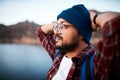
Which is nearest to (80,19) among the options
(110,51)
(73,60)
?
(73,60)

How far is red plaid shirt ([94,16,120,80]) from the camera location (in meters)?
0.77

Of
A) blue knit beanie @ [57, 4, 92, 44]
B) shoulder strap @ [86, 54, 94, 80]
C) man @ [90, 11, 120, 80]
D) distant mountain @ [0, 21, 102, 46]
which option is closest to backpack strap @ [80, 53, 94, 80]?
shoulder strap @ [86, 54, 94, 80]

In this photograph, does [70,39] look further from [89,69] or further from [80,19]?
[89,69]

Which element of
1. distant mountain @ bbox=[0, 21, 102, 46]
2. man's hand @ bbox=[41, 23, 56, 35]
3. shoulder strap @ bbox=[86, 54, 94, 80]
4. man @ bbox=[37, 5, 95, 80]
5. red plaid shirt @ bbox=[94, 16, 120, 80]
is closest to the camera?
red plaid shirt @ bbox=[94, 16, 120, 80]

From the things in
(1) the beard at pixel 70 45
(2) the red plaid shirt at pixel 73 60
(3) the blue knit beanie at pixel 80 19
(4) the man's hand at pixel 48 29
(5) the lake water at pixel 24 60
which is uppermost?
(3) the blue knit beanie at pixel 80 19

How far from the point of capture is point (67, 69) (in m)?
1.21

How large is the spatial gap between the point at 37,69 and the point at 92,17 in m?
1.98

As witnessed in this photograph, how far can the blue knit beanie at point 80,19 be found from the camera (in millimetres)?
1255

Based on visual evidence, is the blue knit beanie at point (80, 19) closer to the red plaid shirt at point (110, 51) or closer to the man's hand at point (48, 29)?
the man's hand at point (48, 29)

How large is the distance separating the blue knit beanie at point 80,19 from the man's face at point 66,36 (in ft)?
0.09

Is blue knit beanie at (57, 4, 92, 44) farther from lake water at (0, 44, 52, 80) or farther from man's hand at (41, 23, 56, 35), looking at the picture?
lake water at (0, 44, 52, 80)

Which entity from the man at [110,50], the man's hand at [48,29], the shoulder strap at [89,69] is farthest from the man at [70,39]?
the man at [110,50]

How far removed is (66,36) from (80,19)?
137mm

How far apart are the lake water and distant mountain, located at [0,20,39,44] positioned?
9 cm
